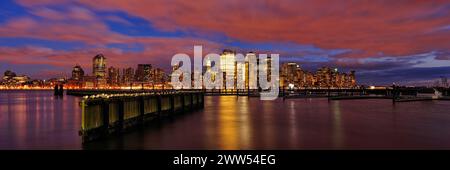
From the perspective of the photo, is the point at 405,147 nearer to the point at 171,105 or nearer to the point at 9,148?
the point at 9,148

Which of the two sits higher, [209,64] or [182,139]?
[209,64]

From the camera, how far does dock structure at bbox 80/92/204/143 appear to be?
18797mm

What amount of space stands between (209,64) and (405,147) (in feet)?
503

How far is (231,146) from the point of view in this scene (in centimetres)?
1911

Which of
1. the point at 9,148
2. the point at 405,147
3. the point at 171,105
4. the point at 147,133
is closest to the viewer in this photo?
the point at 405,147

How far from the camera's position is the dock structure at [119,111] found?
740 inches

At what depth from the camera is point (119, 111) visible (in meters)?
23.2
